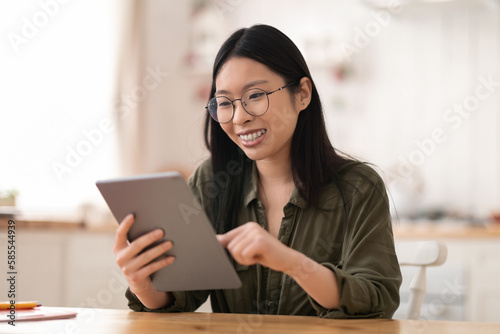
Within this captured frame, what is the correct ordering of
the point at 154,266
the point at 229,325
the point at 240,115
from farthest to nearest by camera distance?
the point at 240,115
the point at 154,266
the point at 229,325

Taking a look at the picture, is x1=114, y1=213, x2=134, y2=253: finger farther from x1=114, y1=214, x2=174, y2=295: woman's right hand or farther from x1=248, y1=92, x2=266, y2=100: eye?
x1=248, y1=92, x2=266, y2=100: eye

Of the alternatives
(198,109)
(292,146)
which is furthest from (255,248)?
(198,109)

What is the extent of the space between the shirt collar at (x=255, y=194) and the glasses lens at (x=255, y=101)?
227 mm

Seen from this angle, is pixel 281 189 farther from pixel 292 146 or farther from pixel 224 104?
pixel 224 104

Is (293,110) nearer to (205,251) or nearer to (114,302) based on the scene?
(205,251)

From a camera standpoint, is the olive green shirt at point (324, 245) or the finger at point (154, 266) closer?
Answer: the finger at point (154, 266)

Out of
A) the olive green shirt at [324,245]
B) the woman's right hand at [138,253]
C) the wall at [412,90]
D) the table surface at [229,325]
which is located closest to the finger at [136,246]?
the woman's right hand at [138,253]

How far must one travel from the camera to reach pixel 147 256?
1.23 metres

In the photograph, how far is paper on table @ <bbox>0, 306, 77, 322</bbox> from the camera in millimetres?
1220

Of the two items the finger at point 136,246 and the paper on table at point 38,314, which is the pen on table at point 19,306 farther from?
the finger at point 136,246

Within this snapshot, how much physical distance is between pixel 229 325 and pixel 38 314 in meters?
0.40

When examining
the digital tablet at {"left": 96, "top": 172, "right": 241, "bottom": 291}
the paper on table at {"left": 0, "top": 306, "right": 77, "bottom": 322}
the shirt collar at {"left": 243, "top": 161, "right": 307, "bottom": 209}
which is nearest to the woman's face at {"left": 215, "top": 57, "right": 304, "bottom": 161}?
the shirt collar at {"left": 243, "top": 161, "right": 307, "bottom": 209}

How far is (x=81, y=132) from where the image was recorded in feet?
12.2

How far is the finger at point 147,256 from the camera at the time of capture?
1.22 m
